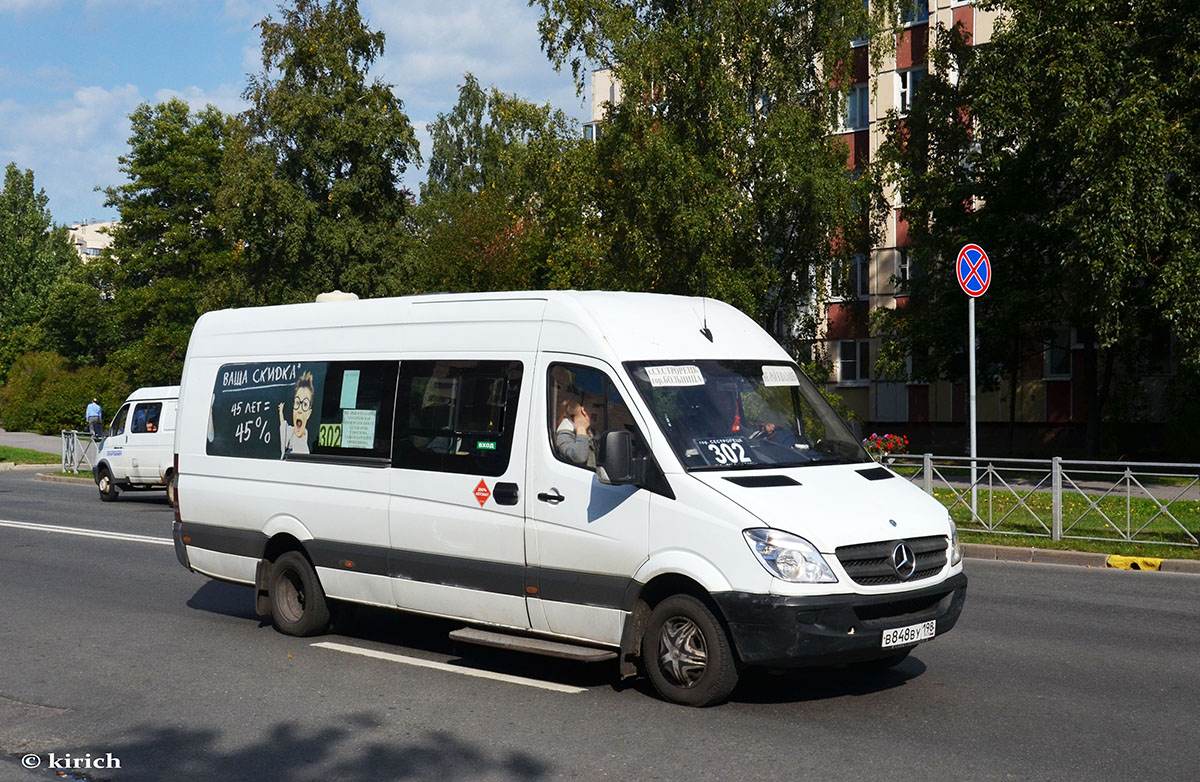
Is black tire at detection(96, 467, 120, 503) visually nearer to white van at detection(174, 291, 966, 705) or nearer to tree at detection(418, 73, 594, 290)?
tree at detection(418, 73, 594, 290)

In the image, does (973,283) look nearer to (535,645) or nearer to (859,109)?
(535,645)

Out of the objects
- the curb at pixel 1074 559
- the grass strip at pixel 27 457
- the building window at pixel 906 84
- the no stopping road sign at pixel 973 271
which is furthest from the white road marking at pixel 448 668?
the building window at pixel 906 84

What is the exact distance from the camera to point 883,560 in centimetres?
693

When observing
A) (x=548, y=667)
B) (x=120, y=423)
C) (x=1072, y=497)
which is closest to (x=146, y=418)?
(x=120, y=423)

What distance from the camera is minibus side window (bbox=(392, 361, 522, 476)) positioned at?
8164mm

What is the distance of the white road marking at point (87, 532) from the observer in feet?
55.1

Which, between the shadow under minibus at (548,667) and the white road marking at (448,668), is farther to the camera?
the white road marking at (448,668)

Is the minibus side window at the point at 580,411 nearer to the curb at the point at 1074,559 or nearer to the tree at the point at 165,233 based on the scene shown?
the curb at the point at 1074,559

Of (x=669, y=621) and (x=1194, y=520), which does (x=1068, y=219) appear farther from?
(x=669, y=621)

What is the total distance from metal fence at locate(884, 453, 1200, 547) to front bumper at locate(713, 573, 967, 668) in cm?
894

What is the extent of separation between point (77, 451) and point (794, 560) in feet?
105

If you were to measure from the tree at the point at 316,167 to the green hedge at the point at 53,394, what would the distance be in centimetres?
1045

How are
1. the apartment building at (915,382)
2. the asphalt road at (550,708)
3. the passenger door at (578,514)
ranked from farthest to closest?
the apartment building at (915,382), the passenger door at (578,514), the asphalt road at (550,708)

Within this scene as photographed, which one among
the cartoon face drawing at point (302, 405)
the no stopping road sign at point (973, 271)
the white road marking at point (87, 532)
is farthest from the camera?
the no stopping road sign at point (973, 271)
